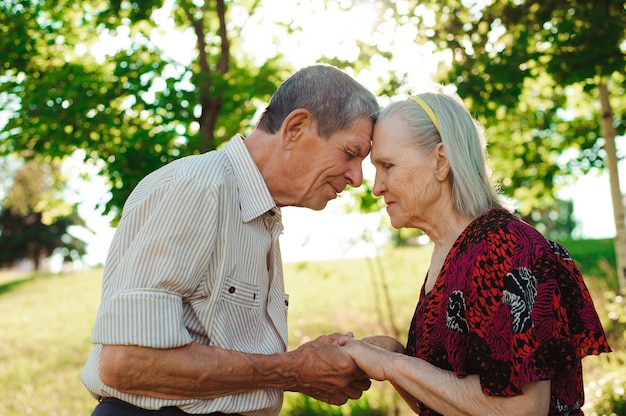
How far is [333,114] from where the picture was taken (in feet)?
8.47

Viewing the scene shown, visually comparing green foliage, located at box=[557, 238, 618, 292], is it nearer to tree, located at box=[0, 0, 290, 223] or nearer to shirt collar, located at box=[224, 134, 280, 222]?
tree, located at box=[0, 0, 290, 223]

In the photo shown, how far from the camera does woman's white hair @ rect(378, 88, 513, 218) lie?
2461mm

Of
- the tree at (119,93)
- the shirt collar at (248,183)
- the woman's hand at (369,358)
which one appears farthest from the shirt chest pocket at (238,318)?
the tree at (119,93)

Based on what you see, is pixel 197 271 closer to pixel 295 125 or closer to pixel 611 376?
pixel 295 125

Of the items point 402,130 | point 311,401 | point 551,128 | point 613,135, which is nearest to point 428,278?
point 402,130

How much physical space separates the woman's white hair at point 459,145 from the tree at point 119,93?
131 inches

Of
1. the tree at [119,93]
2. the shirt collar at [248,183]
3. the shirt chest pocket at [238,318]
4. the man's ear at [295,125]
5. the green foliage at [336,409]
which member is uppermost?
the tree at [119,93]

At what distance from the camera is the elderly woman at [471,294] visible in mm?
2051

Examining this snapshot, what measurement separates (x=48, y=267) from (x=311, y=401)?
104 feet

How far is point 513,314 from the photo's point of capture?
6.68 ft

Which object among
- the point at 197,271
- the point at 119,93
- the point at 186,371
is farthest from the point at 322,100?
the point at 119,93

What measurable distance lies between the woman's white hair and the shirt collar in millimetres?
621

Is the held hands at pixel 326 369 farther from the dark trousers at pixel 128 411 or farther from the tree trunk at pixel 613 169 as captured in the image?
the tree trunk at pixel 613 169

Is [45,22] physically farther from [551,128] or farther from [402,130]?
[551,128]
